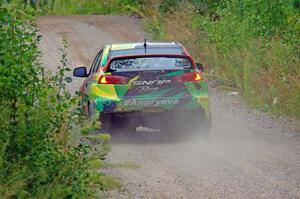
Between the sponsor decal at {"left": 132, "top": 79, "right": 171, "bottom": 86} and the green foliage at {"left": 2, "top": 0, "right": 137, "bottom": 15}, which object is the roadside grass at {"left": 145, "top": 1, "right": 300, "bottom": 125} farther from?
the green foliage at {"left": 2, "top": 0, "right": 137, "bottom": 15}

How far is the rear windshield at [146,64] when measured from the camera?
54.9ft

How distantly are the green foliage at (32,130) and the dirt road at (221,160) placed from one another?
5.12 ft

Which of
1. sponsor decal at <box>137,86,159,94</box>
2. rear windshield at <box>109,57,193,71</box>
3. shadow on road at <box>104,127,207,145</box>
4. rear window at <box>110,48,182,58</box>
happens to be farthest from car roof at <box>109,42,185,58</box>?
shadow on road at <box>104,127,207,145</box>

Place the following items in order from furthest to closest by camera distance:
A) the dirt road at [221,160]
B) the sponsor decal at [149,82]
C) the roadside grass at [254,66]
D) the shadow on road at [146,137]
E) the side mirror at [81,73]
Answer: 1. the roadside grass at [254,66]
2. the side mirror at [81,73]
3. the shadow on road at [146,137]
4. the sponsor decal at [149,82]
5. the dirt road at [221,160]

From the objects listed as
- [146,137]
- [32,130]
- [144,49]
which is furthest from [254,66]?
[32,130]

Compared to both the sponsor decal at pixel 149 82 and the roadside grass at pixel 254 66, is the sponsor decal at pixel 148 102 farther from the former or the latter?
the roadside grass at pixel 254 66

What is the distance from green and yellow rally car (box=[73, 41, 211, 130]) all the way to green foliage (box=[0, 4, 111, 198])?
515 centimetres

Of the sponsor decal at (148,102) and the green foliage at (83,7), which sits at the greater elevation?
the sponsor decal at (148,102)

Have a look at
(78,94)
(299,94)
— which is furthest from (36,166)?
(299,94)

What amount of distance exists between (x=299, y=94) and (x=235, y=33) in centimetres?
555

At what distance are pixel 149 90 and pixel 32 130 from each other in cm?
604

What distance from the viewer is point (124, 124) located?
1698 centimetres

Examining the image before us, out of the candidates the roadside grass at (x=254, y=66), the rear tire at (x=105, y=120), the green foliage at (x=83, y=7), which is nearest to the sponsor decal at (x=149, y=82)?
the rear tire at (x=105, y=120)

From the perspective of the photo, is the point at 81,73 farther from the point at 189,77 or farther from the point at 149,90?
the point at 189,77
